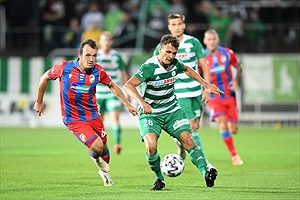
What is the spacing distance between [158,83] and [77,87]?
132 cm

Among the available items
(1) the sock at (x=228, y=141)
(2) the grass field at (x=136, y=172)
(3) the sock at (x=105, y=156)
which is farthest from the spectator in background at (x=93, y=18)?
(3) the sock at (x=105, y=156)

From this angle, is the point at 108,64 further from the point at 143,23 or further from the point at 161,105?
the point at 143,23

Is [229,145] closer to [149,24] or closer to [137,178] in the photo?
[137,178]

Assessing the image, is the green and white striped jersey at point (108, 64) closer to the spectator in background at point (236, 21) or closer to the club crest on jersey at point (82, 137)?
the club crest on jersey at point (82, 137)

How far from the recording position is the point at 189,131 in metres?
10.7

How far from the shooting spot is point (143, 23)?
2511cm

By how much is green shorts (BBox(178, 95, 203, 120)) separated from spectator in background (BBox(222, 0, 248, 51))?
1111cm

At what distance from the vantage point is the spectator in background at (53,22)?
2562 centimetres

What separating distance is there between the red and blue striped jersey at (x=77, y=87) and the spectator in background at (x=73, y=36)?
14.0 meters

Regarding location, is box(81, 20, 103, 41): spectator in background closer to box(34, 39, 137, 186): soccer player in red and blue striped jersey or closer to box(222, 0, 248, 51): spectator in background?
box(222, 0, 248, 51): spectator in background

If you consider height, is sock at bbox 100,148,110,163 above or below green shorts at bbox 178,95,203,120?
below

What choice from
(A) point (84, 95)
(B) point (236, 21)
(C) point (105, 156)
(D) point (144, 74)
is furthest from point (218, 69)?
(B) point (236, 21)

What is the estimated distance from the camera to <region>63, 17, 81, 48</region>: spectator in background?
83.3 ft

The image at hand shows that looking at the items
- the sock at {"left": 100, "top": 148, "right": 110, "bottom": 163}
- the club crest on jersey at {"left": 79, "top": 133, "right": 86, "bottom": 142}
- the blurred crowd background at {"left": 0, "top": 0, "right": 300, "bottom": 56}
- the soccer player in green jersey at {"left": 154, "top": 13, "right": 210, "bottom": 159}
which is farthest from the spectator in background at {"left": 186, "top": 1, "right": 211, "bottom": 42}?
the club crest on jersey at {"left": 79, "top": 133, "right": 86, "bottom": 142}
